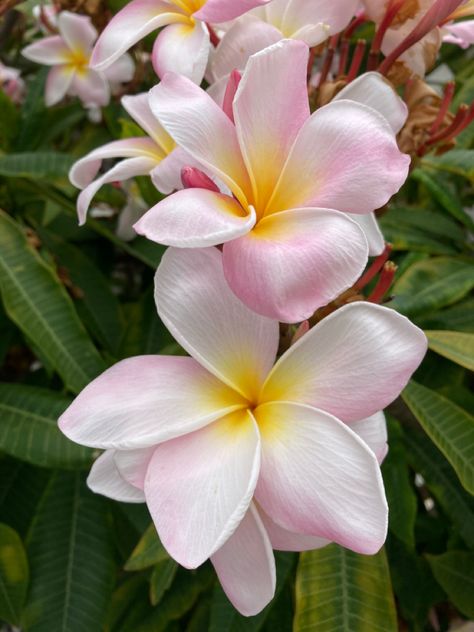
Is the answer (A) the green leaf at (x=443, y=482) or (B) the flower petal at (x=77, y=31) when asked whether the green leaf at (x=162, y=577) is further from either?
(B) the flower petal at (x=77, y=31)

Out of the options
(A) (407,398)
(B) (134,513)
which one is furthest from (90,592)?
(A) (407,398)

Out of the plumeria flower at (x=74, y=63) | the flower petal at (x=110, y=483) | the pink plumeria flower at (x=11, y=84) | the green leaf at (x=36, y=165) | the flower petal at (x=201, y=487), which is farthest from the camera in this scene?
the pink plumeria flower at (x=11, y=84)

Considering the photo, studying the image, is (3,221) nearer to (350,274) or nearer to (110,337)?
(110,337)

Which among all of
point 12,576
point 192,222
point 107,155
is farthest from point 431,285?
point 12,576

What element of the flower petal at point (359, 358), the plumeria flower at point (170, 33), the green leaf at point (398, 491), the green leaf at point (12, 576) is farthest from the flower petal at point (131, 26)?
the green leaf at point (12, 576)

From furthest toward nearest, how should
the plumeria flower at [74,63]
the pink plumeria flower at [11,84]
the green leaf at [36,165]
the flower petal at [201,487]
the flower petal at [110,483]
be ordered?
the pink plumeria flower at [11,84], the plumeria flower at [74,63], the green leaf at [36,165], the flower petal at [110,483], the flower petal at [201,487]

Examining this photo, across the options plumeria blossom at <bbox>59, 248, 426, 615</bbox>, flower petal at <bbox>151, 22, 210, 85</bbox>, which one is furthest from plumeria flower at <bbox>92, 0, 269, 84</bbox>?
plumeria blossom at <bbox>59, 248, 426, 615</bbox>
